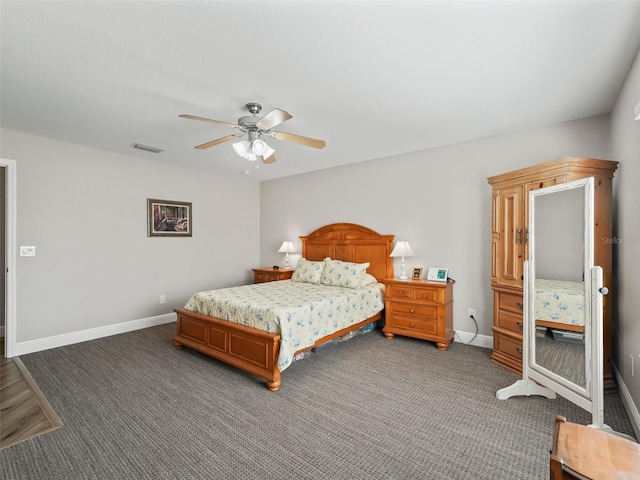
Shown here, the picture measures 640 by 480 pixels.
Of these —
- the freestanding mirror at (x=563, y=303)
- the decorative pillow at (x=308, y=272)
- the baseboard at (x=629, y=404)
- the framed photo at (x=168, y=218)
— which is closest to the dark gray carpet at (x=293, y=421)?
the baseboard at (x=629, y=404)

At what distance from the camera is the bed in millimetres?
2258

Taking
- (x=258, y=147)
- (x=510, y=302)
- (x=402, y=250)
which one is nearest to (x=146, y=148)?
(x=258, y=147)

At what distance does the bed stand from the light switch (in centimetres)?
537

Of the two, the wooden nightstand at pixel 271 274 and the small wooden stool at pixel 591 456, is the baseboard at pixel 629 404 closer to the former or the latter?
the small wooden stool at pixel 591 456

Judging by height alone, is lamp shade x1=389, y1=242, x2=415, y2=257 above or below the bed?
above

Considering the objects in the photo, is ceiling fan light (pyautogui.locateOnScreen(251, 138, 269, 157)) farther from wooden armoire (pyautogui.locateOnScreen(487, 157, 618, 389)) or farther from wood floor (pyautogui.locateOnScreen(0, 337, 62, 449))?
wood floor (pyautogui.locateOnScreen(0, 337, 62, 449))

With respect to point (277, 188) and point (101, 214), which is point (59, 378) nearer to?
point (101, 214)

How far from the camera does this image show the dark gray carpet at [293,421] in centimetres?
184

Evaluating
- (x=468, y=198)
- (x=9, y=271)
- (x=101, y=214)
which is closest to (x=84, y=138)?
(x=101, y=214)

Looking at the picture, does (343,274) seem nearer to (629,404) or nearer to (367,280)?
(367,280)

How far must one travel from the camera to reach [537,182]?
293 cm

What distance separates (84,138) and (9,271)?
1.75m

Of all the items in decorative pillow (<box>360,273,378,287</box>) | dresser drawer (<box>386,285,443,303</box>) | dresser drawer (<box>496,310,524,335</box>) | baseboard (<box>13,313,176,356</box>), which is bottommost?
baseboard (<box>13,313,176,356</box>)

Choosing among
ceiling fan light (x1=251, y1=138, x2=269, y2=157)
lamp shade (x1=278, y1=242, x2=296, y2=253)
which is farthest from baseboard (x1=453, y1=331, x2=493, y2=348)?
ceiling fan light (x1=251, y1=138, x2=269, y2=157)
